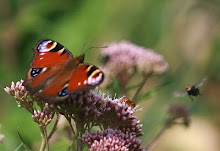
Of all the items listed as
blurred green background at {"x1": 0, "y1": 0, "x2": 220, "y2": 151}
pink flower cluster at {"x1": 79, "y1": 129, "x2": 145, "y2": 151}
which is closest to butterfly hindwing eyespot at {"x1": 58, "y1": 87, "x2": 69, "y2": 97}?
pink flower cluster at {"x1": 79, "y1": 129, "x2": 145, "y2": 151}

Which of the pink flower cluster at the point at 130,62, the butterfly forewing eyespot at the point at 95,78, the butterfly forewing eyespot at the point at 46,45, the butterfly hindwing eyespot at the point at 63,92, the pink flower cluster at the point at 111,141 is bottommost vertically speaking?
the pink flower cluster at the point at 111,141

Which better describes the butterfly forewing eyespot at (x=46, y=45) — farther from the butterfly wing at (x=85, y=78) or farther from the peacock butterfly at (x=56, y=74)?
the butterfly wing at (x=85, y=78)

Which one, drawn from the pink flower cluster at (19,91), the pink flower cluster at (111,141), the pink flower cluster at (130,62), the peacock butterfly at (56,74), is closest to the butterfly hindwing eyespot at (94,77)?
the peacock butterfly at (56,74)

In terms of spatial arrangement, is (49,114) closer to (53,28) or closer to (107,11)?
(53,28)

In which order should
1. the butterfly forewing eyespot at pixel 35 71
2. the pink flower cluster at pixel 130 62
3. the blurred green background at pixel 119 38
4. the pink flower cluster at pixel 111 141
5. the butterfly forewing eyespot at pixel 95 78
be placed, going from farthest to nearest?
the blurred green background at pixel 119 38 → the pink flower cluster at pixel 130 62 → the butterfly forewing eyespot at pixel 35 71 → the pink flower cluster at pixel 111 141 → the butterfly forewing eyespot at pixel 95 78

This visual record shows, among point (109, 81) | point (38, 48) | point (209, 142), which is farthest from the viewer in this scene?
point (209, 142)

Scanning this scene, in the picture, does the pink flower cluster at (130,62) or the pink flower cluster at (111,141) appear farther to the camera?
the pink flower cluster at (130,62)

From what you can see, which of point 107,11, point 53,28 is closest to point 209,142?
point 107,11
